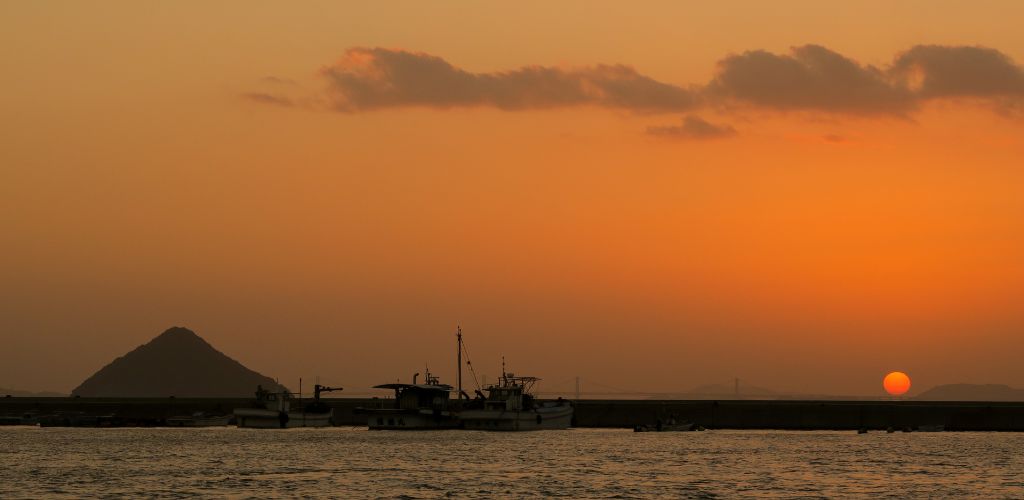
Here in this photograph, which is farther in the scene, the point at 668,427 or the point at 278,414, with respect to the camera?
the point at 278,414

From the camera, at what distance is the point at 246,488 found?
87.4 m

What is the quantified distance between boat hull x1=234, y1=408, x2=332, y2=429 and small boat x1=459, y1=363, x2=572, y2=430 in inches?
832

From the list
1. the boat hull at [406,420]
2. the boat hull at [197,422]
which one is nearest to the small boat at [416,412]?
the boat hull at [406,420]

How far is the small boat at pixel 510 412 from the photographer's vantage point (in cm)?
17050

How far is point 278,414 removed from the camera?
180 metres

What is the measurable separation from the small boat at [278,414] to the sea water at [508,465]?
16.4 meters

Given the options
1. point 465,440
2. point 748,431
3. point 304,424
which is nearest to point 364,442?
point 465,440

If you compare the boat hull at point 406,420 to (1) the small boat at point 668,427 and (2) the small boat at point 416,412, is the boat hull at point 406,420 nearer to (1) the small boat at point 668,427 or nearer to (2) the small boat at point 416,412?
(2) the small boat at point 416,412

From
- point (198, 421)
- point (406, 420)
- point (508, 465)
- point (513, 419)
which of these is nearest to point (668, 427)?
point (513, 419)

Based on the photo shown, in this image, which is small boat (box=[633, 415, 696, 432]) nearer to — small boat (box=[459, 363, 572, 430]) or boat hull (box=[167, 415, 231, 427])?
small boat (box=[459, 363, 572, 430])

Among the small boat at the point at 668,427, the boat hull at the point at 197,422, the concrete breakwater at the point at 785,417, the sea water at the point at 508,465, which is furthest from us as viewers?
the boat hull at the point at 197,422

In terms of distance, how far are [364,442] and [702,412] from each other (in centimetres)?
6255

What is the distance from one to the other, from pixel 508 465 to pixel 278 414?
7790 cm

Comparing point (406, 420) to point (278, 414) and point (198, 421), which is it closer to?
point (278, 414)
